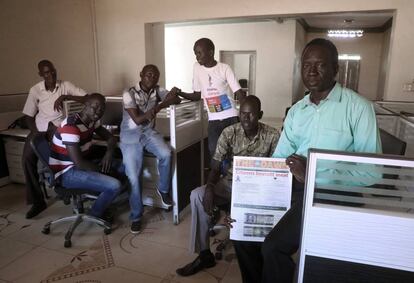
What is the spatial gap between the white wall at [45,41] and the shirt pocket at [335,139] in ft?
12.6

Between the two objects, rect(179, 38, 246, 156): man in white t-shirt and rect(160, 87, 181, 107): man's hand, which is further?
rect(179, 38, 246, 156): man in white t-shirt

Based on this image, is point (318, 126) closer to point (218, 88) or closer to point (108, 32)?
point (218, 88)

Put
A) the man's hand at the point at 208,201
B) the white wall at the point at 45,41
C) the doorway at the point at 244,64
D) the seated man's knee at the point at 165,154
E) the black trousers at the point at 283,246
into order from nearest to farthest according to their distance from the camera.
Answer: the black trousers at the point at 283,246
the man's hand at the point at 208,201
the seated man's knee at the point at 165,154
the white wall at the point at 45,41
the doorway at the point at 244,64

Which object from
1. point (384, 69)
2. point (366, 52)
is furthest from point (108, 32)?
point (366, 52)

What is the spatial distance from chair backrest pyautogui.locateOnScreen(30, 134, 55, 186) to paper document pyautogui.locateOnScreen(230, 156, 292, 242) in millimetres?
1562

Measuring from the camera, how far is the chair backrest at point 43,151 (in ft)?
7.91

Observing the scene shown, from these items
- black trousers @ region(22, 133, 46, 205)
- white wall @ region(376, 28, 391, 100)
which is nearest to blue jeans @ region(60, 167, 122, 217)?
black trousers @ region(22, 133, 46, 205)

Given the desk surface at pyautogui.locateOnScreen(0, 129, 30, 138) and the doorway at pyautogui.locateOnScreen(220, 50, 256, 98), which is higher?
the doorway at pyautogui.locateOnScreen(220, 50, 256, 98)

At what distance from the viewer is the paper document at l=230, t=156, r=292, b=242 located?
1.56 meters

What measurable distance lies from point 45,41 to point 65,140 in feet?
8.26

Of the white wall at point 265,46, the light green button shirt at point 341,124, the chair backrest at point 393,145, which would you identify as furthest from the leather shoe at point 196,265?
the white wall at point 265,46

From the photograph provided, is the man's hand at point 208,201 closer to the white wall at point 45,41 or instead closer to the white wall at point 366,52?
the white wall at point 45,41

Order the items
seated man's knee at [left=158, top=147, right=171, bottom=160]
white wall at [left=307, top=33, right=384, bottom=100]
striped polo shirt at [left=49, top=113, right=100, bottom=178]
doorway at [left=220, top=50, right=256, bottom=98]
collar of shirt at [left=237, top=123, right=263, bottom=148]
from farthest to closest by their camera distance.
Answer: white wall at [left=307, top=33, right=384, bottom=100], doorway at [left=220, top=50, right=256, bottom=98], seated man's knee at [left=158, top=147, right=171, bottom=160], striped polo shirt at [left=49, top=113, right=100, bottom=178], collar of shirt at [left=237, top=123, right=263, bottom=148]

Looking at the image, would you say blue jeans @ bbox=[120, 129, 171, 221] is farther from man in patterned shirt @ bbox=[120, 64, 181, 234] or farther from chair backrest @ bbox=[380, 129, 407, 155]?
chair backrest @ bbox=[380, 129, 407, 155]
